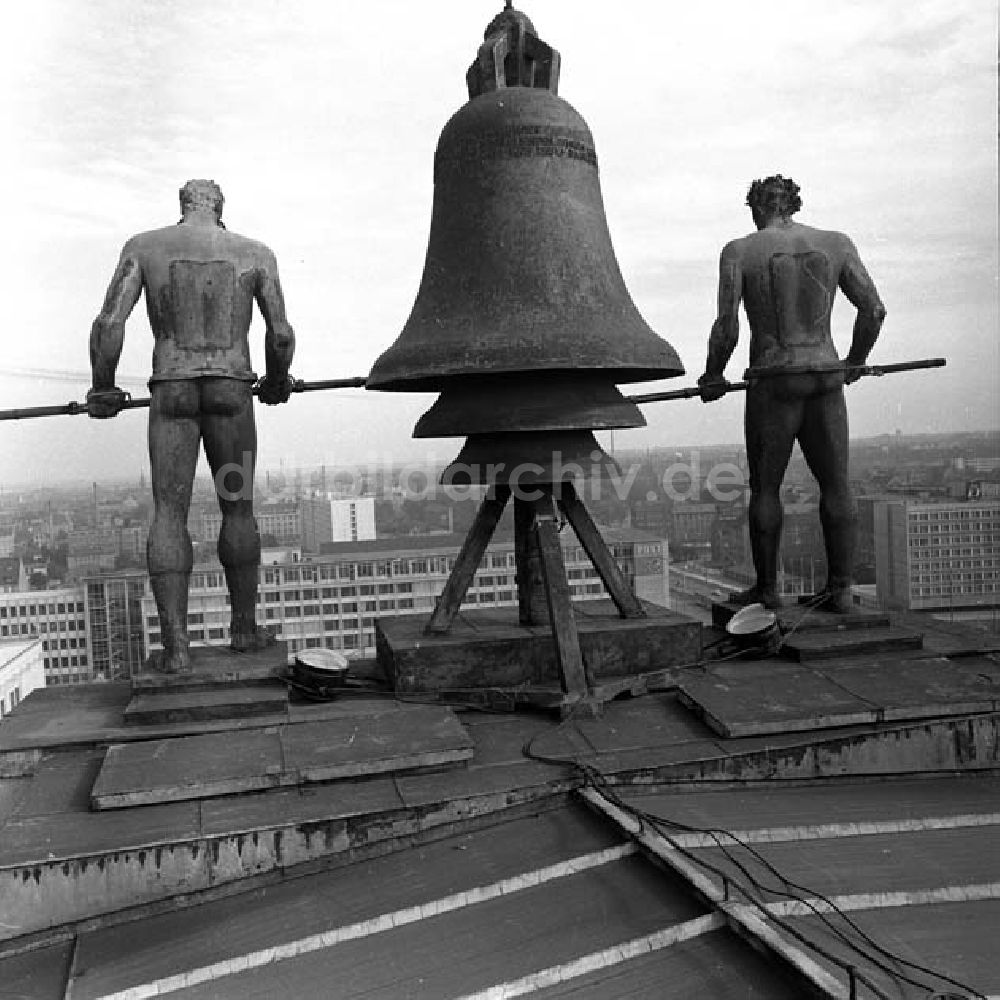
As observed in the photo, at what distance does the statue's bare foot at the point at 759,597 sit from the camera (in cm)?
646

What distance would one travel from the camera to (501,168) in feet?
17.2

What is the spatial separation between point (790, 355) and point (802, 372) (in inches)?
4.9

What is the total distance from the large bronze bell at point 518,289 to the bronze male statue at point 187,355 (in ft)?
2.56

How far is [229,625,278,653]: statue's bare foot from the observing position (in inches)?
222

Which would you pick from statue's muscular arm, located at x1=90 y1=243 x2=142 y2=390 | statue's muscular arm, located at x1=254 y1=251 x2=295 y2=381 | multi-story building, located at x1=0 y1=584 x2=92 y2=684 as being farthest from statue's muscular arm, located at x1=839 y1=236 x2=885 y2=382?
multi-story building, located at x1=0 y1=584 x2=92 y2=684

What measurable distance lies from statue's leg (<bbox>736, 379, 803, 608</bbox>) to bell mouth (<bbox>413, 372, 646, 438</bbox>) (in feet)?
4.31

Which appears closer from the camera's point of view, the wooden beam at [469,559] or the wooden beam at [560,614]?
the wooden beam at [560,614]

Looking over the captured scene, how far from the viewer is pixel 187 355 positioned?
17.5 feet

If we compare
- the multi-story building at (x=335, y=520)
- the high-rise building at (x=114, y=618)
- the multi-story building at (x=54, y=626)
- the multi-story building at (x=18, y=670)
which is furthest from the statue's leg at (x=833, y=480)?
the multi-story building at (x=54, y=626)

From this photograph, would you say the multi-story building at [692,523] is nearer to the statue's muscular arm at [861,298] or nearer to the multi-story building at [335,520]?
the multi-story building at [335,520]

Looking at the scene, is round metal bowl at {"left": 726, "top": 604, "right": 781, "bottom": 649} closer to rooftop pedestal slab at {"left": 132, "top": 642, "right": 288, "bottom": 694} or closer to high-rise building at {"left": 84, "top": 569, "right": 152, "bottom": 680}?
rooftop pedestal slab at {"left": 132, "top": 642, "right": 288, "bottom": 694}

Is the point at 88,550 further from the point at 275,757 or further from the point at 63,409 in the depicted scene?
the point at 275,757

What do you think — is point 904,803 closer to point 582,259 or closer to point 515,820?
point 515,820

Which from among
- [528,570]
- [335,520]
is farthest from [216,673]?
[335,520]
